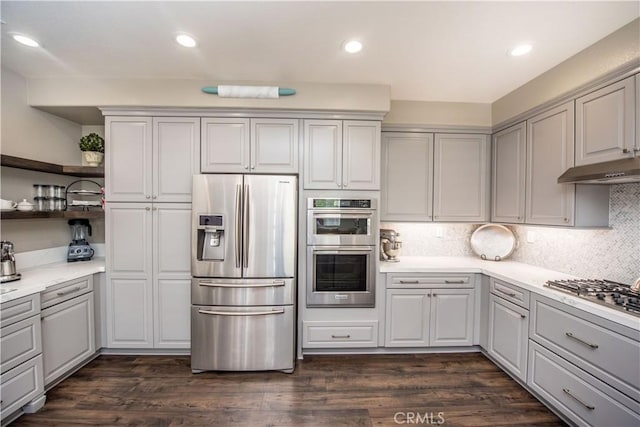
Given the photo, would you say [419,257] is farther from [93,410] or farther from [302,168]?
[93,410]

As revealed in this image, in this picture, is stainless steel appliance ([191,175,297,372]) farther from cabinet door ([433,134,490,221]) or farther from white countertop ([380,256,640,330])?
cabinet door ([433,134,490,221])

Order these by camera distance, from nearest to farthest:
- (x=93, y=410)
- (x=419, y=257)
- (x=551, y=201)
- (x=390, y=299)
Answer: (x=93, y=410), (x=551, y=201), (x=390, y=299), (x=419, y=257)

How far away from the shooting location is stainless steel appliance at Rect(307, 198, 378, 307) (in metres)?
2.53

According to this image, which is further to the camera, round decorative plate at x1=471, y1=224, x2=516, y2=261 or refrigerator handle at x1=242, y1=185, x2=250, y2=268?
round decorative plate at x1=471, y1=224, x2=516, y2=261

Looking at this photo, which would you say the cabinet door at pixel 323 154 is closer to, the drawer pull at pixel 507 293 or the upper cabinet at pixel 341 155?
the upper cabinet at pixel 341 155

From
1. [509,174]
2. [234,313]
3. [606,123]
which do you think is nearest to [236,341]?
[234,313]

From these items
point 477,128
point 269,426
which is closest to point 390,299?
point 269,426

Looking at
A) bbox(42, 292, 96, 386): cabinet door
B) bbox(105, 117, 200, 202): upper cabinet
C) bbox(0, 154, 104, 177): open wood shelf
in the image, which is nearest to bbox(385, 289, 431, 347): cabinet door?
bbox(105, 117, 200, 202): upper cabinet

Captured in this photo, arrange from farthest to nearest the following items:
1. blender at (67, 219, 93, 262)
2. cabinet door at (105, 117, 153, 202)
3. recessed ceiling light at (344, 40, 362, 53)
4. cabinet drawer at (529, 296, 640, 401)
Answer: blender at (67, 219, 93, 262) → cabinet door at (105, 117, 153, 202) → recessed ceiling light at (344, 40, 362, 53) → cabinet drawer at (529, 296, 640, 401)

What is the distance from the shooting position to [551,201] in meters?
2.23

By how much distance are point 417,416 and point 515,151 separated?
2.55m

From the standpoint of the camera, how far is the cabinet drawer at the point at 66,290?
1991 millimetres

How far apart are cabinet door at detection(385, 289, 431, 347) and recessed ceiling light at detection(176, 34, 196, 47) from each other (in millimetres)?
2706

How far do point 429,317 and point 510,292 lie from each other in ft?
2.47
